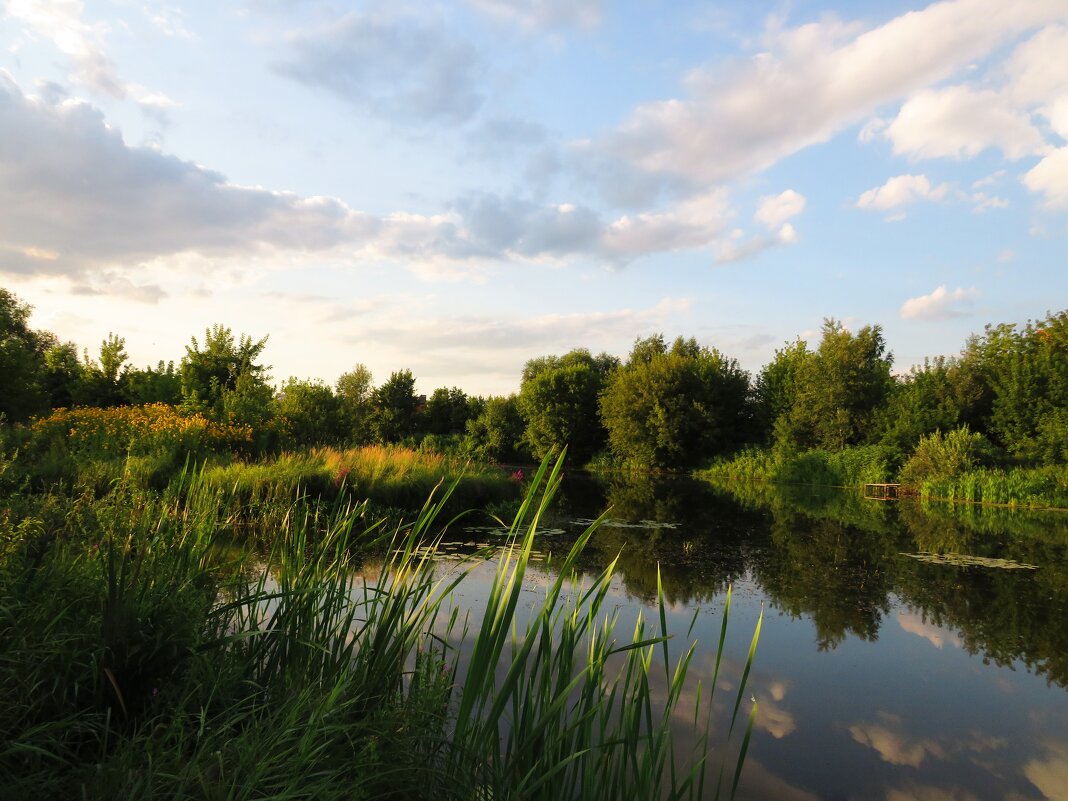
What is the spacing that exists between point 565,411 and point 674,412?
290 inches

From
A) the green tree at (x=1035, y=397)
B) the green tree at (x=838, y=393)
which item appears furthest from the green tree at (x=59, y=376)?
the green tree at (x=1035, y=397)

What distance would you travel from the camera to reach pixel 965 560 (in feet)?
32.0

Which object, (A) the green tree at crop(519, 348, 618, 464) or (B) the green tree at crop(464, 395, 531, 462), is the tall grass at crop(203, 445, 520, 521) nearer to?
(A) the green tree at crop(519, 348, 618, 464)

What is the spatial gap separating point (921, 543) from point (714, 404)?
23.1 meters

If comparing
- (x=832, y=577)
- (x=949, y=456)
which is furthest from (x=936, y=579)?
(x=949, y=456)

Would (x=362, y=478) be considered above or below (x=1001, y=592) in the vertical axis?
above

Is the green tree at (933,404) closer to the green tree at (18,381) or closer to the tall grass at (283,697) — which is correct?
the tall grass at (283,697)

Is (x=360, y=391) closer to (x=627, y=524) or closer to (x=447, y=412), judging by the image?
(x=447, y=412)

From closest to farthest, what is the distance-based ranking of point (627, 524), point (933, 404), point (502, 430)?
point (627, 524), point (933, 404), point (502, 430)

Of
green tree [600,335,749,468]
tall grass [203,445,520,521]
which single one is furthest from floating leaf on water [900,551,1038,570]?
green tree [600,335,749,468]

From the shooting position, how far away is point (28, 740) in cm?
192

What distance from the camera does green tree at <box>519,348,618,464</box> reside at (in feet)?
123

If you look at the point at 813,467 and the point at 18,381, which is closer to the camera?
the point at 18,381

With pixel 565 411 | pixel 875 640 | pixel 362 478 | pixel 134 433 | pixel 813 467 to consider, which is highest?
pixel 565 411
